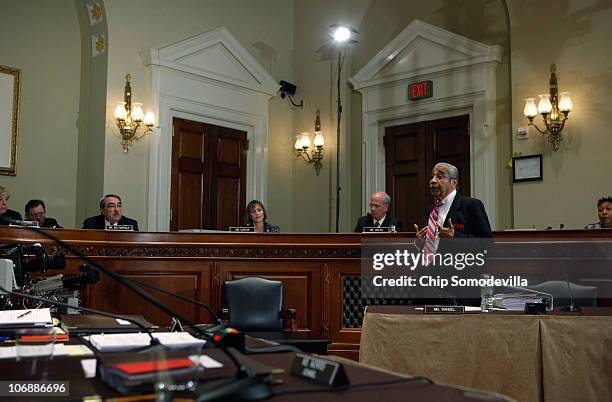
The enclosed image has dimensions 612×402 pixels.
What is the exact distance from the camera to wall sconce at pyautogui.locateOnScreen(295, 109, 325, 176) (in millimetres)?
8516

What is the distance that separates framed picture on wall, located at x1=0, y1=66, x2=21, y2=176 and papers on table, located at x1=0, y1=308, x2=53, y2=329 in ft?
17.4

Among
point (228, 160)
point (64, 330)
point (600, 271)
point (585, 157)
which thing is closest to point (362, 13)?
point (228, 160)

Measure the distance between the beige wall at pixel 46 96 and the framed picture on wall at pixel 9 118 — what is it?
0.07 metres

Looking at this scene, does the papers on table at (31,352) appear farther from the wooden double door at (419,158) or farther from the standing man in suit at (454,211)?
the wooden double door at (419,158)

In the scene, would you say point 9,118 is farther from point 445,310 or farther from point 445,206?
point 445,310

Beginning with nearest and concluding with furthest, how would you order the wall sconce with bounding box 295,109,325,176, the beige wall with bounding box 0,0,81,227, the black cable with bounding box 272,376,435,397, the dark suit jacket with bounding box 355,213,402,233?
the black cable with bounding box 272,376,435,397 → the dark suit jacket with bounding box 355,213,402,233 → the beige wall with bounding box 0,0,81,227 → the wall sconce with bounding box 295,109,325,176

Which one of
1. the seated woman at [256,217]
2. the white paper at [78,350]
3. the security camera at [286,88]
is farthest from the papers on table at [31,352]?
the security camera at [286,88]

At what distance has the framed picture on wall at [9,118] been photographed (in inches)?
272

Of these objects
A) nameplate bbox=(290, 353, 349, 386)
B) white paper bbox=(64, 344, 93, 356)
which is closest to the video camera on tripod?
white paper bbox=(64, 344, 93, 356)

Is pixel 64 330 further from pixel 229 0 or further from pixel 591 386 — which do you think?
pixel 229 0

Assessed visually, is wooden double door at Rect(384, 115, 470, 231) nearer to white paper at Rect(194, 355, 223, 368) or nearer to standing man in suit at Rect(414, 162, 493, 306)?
standing man in suit at Rect(414, 162, 493, 306)

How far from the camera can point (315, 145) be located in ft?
28.0

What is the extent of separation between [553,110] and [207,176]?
12.9 ft

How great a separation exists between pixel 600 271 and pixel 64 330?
4246mm
